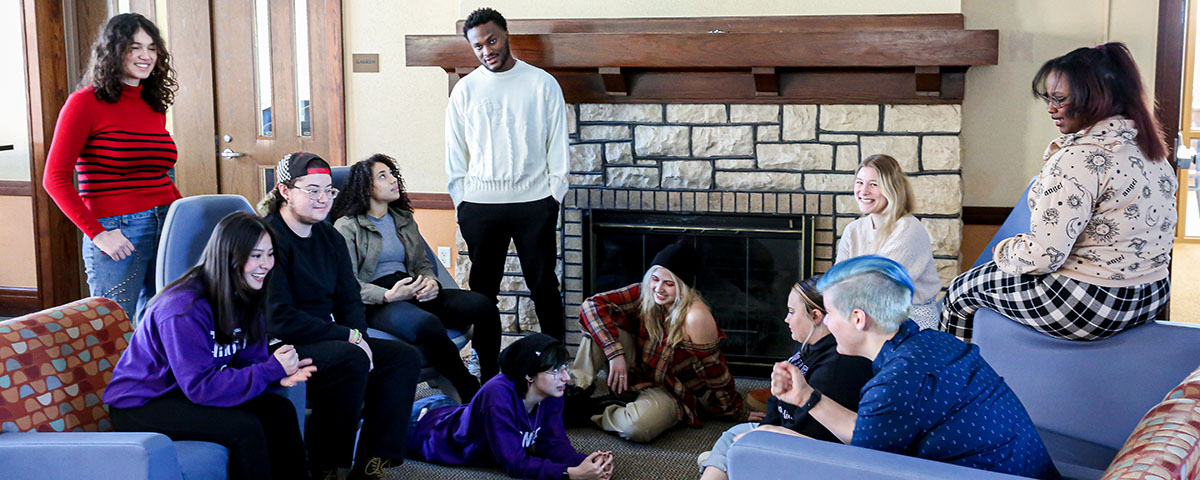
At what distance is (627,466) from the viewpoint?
298 cm


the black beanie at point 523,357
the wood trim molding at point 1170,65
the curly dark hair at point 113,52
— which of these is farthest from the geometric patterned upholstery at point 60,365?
the wood trim molding at point 1170,65

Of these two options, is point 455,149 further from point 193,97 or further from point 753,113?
point 193,97

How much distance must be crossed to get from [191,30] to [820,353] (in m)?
3.66

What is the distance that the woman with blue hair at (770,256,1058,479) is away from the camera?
1.69 metres

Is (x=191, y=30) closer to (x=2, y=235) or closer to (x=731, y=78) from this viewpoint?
(x=2, y=235)

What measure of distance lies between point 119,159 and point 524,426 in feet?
4.72

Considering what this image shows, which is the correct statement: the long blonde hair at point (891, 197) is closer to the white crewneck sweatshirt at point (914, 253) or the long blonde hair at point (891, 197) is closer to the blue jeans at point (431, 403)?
the white crewneck sweatshirt at point (914, 253)

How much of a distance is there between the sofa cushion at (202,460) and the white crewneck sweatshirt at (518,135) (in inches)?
66.8

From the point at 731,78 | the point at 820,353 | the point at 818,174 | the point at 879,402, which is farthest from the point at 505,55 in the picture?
the point at 879,402

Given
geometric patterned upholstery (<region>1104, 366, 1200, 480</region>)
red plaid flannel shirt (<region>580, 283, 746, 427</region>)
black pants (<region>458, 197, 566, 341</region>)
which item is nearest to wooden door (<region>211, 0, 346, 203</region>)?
black pants (<region>458, 197, 566, 341</region>)

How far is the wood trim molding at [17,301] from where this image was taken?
4941 mm

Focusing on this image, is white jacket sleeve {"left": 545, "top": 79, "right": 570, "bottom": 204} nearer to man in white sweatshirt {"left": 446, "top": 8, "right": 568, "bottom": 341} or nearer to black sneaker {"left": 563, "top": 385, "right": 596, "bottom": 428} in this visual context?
man in white sweatshirt {"left": 446, "top": 8, "right": 568, "bottom": 341}

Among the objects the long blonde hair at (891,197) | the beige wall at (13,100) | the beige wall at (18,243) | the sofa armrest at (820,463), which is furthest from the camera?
the beige wall at (18,243)

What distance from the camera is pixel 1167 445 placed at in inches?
60.8
